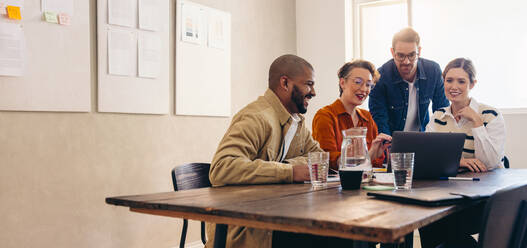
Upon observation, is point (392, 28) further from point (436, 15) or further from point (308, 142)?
point (308, 142)

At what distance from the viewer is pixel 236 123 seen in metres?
1.82

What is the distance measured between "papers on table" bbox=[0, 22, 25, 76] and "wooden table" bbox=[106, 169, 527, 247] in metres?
1.64

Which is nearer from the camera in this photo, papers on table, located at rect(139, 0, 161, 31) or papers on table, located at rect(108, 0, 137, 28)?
papers on table, located at rect(108, 0, 137, 28)

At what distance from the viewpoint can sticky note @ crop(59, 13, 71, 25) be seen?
9.32 feet

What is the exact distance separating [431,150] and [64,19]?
86.6 inches

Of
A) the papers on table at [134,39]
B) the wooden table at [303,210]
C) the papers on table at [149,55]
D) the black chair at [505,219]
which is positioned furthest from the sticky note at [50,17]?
the black chair at [505,219]

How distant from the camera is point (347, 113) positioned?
2.60 meters

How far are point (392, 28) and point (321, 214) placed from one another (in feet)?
13.1

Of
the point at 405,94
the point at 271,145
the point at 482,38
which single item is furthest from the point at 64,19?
the point at 482,38

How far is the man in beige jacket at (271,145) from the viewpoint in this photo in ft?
5.47

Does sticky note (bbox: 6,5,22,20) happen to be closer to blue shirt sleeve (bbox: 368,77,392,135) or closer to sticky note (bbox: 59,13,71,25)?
sticky note (bbox: 59,13,71,25)

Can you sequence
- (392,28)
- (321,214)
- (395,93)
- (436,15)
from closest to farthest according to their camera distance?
(321,214) → (395,93) → (436,15) → (392,28)

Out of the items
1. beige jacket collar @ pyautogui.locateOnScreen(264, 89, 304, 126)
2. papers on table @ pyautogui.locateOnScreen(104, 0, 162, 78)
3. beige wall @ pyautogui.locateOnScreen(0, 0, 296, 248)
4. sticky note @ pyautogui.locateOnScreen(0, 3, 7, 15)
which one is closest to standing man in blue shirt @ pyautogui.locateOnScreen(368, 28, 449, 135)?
beige jacket collar @ pyautogui.locateOnScreen(264, 89, 304, 126)

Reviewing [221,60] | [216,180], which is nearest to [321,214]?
[216,180]
